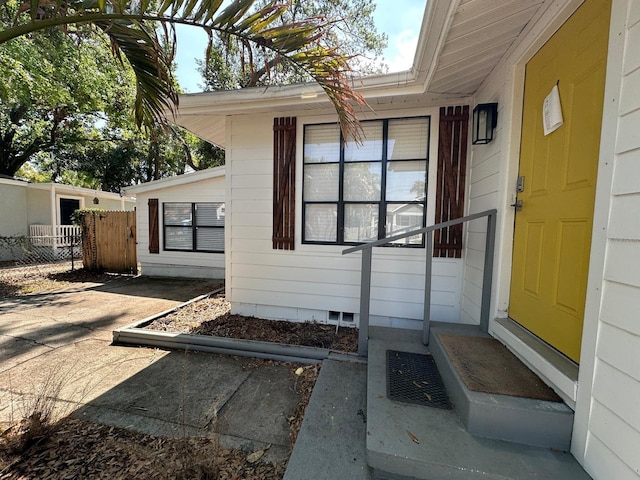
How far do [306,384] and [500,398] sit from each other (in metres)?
1.51

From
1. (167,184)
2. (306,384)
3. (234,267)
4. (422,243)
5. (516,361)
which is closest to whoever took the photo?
(516,361)

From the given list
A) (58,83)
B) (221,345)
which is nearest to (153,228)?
(58,83)

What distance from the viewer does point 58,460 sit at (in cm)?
163

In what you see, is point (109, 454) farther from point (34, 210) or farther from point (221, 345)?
point (34, 210)

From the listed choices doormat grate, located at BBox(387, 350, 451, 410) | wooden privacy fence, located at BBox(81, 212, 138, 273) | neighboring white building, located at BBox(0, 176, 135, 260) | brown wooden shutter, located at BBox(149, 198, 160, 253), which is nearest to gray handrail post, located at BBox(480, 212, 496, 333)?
doormat grate, located at BBox(387, 350, 451, 410)

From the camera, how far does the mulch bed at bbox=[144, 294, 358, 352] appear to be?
3117mm

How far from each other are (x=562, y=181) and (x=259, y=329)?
3.23 meters

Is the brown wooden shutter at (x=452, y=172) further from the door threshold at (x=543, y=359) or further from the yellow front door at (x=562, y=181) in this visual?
the door threshold at (x=543, y=359)

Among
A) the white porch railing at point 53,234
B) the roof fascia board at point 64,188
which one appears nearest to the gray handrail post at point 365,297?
the white porch railing at point 53,234

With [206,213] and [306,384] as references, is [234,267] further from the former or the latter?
[206,213]

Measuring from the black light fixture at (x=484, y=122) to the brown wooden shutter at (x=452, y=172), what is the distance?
449 mm

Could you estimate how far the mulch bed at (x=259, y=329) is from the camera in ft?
10.2

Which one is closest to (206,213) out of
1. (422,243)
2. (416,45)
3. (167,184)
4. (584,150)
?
(167,184)

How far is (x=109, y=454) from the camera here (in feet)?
5.51
